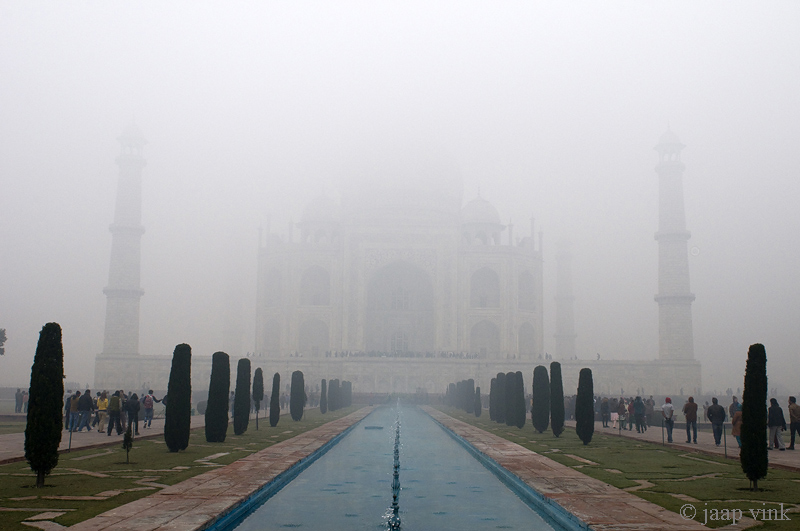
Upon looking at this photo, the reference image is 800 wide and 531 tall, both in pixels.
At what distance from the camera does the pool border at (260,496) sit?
6.39m

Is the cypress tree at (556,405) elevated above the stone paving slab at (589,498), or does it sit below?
above

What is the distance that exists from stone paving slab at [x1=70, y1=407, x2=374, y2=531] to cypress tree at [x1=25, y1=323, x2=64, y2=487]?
4.82 ft

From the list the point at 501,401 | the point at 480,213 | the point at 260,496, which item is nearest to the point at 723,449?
the point at 501,401

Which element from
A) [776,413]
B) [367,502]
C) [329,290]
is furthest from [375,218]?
[367,502]

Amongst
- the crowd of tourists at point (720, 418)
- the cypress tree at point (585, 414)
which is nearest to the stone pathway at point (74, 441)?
the cypress tree at point (585, 414)

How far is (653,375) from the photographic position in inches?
1692

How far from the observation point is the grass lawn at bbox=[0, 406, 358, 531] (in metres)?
6.74

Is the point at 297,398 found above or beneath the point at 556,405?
beneath

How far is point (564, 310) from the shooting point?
55125 millimetres

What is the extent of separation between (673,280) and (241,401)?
1288 inches

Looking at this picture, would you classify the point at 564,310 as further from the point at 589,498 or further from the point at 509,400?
the point at 589,498

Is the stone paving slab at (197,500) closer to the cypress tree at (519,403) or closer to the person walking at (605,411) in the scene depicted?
the cypress tree at (519,403)

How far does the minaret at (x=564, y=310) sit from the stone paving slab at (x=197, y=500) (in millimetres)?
45113

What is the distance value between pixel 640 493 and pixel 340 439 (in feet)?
28.1
